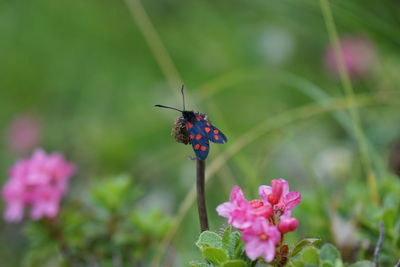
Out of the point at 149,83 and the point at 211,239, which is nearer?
the point at 211,239

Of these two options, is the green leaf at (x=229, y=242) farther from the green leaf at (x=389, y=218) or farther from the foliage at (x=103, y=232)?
the foliage at (x=103, y=232)

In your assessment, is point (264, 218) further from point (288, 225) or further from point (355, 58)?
point (355, 58)

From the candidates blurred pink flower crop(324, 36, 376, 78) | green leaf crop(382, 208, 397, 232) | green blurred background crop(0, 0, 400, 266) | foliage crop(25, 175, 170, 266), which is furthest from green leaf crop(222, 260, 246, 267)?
blurred pink flower crop(324, 36, 376, 78)

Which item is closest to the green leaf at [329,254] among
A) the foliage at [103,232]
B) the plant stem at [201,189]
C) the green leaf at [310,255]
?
the green leaf at [310,255]

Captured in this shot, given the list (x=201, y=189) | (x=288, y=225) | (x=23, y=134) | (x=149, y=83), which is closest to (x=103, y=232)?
(x=201, y=189)

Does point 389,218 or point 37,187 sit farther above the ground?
point 37,187

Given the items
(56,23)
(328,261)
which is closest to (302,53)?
(56,23)

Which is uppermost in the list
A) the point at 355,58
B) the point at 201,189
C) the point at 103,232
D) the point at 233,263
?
the point at 355,58

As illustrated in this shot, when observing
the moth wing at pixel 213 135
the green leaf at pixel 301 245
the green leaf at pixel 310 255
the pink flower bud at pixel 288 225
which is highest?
the moth wing at pixel 213 135
